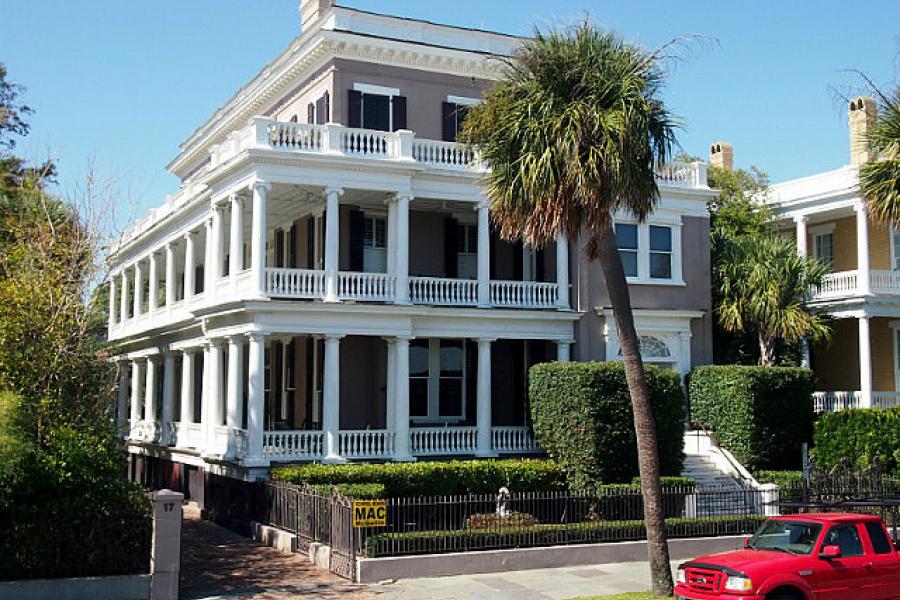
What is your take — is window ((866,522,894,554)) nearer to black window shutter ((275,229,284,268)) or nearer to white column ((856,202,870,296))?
white column ((856,202,870,296))

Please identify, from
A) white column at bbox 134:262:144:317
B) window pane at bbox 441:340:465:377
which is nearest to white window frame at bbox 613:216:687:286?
window pane at bbox 441:340:465:377

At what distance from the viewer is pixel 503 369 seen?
31.8 metres

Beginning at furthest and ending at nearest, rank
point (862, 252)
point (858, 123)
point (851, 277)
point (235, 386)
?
point (858, 123)
point (851, 277)
point (862, 252)
point (235, 386)

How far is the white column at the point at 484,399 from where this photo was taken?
2864 centimetres

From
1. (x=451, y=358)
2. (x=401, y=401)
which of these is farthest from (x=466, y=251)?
(x=401, y=401)

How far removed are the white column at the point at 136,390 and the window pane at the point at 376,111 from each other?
14.8 meters

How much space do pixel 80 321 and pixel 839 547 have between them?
14.1m

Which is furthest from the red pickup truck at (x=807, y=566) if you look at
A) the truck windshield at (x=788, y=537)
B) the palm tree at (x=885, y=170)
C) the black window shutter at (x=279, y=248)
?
the black window shutter at (x=279, y=248)

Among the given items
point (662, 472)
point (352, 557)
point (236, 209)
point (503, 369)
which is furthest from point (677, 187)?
point (352, 557)

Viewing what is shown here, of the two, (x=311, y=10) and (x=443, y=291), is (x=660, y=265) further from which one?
(x=311, y=10)

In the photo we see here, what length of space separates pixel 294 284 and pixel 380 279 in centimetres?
230

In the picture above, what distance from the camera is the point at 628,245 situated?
104 ft

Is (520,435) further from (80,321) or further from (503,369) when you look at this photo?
(80,321)

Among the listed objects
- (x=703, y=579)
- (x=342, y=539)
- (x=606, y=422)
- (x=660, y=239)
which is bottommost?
(x=342, y=539)
